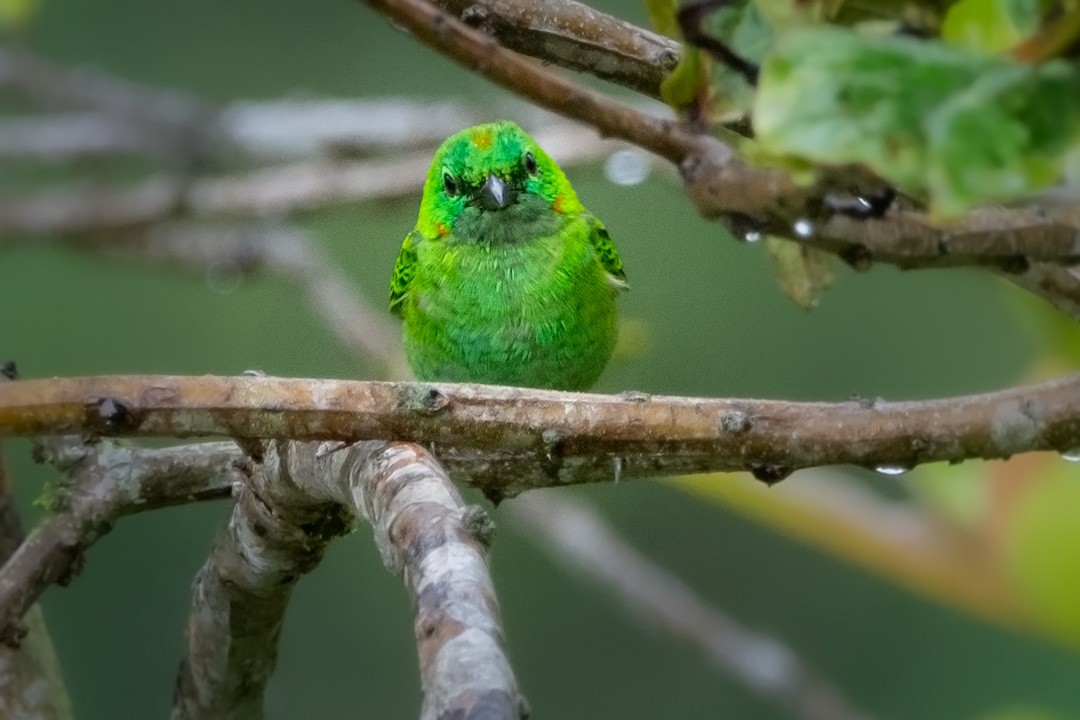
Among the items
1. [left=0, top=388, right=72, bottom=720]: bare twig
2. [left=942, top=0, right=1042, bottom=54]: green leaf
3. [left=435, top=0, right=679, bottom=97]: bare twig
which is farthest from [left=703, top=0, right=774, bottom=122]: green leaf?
[left=0, top=388, right=72, bottom=720]: bare twig

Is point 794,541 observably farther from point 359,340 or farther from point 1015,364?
point 359,340

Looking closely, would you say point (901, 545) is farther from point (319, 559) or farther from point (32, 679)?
point (32, 679)

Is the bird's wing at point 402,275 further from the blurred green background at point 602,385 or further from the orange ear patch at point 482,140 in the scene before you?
the blurred green background at point 602,385

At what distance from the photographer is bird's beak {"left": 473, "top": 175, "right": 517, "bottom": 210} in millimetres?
1840

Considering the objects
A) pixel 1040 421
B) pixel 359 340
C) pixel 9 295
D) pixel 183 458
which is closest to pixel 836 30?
pixel 1040 421

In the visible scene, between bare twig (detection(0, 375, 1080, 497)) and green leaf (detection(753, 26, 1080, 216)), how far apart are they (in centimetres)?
26

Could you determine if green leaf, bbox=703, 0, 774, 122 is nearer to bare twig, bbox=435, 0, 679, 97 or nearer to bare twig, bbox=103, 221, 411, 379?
bare twig, bbox=435, 0, 679, 97

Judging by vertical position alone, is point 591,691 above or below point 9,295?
below

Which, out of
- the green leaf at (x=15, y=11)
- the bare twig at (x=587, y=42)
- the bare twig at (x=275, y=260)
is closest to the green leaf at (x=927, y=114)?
the bare twig at (x=587, y=42)

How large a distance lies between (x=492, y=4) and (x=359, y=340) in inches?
57.2

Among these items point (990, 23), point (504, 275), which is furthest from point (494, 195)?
point (990, 23)

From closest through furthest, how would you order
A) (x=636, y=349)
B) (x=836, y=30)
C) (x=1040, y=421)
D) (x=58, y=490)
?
(x=836, y=30) → (x=1040, y=421) → (x=58, y=490) → (x=636, y=349)

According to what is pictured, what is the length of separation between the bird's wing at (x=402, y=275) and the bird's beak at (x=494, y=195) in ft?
0.41

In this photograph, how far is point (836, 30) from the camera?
0.61 meters
